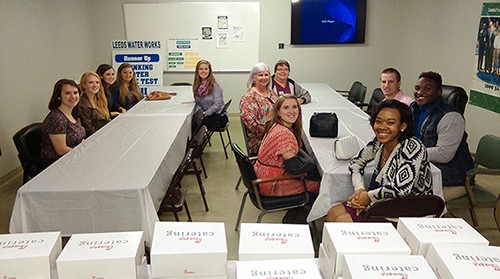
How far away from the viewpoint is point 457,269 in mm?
987

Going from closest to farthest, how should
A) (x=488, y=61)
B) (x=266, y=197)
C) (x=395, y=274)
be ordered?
(x=395, y=274), (x=266, y=197), (x=488, y=61)

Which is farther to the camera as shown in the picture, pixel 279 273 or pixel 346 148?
pixel 346 148

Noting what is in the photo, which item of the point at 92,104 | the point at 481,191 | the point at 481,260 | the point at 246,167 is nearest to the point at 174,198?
the point at 246,167

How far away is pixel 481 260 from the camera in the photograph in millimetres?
1029

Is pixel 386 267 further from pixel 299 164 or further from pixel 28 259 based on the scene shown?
pixel 299 164

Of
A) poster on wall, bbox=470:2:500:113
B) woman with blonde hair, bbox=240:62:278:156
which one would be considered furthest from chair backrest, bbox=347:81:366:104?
woman with blonde hair, bbox=240:62:278:156

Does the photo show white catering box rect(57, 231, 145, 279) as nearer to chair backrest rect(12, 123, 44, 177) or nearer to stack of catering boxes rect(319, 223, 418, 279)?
stack of catering boxes rect(319, 223, 418, 279)

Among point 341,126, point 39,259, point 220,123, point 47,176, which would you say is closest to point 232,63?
point 220,123

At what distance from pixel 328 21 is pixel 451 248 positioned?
229 inches

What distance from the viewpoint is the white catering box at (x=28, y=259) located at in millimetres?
1051

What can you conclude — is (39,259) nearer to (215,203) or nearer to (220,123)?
(215,203)

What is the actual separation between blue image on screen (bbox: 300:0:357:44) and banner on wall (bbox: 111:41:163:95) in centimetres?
241

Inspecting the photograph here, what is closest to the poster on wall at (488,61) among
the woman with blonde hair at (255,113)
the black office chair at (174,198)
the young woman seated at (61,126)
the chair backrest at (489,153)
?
the chair backrest at (489,153)

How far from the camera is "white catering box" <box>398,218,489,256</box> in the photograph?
3.72ft
